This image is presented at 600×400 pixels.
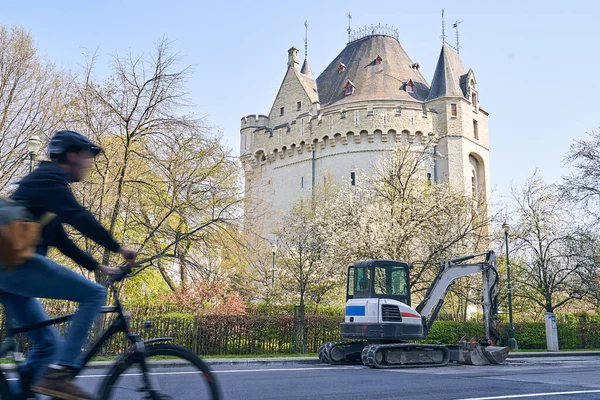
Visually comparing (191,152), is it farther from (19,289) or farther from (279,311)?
(19,289)

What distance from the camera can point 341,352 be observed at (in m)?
16.0

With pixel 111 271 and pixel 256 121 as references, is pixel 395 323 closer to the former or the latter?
pixel 111 271

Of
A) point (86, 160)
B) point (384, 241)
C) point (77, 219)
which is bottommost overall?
point (77, 219)

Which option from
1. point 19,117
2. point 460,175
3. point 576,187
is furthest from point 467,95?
point 19,117

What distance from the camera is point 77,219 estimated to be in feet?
11.7

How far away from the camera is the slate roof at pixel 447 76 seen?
46719mm

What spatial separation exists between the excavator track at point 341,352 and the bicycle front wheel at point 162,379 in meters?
12.2

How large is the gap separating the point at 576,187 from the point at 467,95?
20654mm

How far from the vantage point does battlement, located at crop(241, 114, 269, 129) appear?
54125mm

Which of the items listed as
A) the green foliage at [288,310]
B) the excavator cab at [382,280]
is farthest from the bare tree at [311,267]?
the excavator cab at [382,280]

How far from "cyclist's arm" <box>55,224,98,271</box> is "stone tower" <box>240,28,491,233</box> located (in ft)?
124

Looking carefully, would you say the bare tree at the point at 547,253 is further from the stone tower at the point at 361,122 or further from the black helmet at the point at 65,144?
the black helmet at the point at 65,144

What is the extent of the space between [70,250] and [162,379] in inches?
44.0

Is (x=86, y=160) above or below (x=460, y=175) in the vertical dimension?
below
